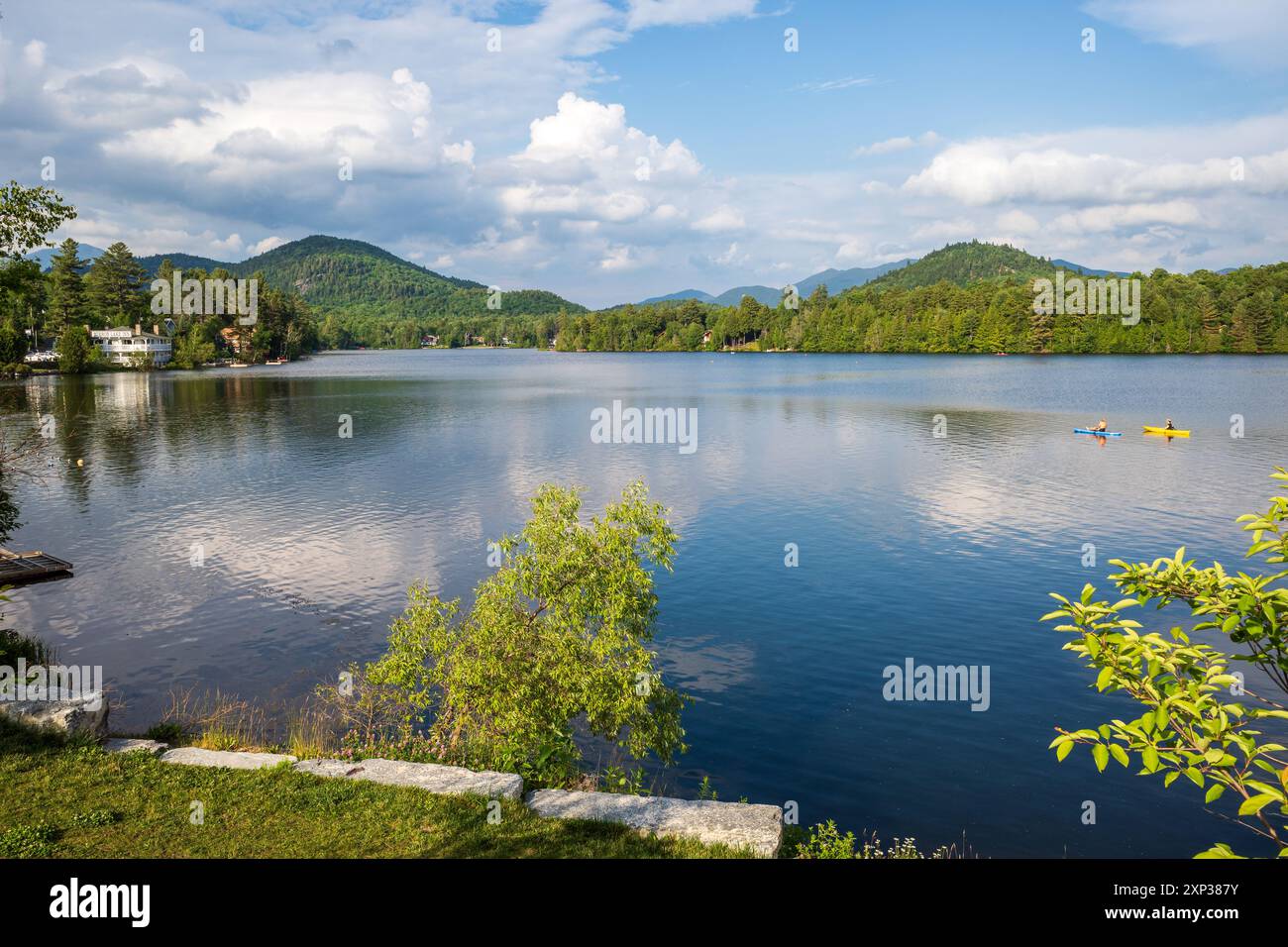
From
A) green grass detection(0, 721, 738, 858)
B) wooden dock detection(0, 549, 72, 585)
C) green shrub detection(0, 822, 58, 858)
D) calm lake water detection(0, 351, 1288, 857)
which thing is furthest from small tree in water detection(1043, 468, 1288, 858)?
wooden dock detection(0, 549, 72, 585)

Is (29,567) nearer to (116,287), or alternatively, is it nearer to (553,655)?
(553,655)

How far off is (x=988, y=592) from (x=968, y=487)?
71.6ft

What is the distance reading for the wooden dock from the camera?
34.2 meters

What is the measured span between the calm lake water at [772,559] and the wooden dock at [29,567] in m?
0.94

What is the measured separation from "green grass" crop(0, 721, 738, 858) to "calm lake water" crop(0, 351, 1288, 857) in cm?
839

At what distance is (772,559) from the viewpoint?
37.8m

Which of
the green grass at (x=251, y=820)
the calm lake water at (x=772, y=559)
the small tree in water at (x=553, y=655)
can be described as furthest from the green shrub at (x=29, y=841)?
the calm lake water at (x=772, y=559)

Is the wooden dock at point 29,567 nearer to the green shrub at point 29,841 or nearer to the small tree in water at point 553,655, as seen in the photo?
the small tree in water at point 553,655

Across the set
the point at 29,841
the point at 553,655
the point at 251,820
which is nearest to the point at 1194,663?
the point at 553,655

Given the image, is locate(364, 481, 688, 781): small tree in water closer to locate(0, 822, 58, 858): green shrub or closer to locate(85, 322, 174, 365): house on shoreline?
locate(0, 822, 58, 858): green shrub

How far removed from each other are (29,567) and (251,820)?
31359 millimetres

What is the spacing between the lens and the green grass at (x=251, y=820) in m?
11.2
